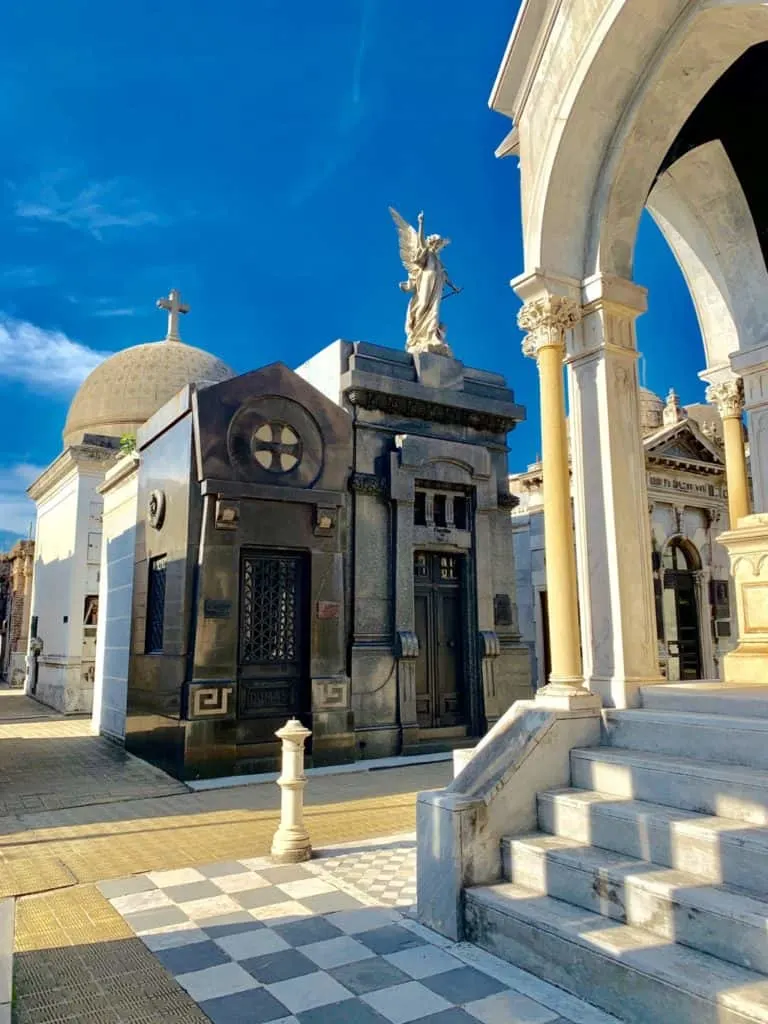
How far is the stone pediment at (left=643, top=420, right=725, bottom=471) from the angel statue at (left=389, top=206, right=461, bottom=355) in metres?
7.10

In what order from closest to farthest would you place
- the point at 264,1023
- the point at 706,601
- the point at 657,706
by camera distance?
1. the point at 264,1023
2. the point at 657,706
3. the point at 706,601

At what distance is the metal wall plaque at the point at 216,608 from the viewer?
10000mm

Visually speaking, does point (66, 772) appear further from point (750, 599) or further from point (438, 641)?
point (750, 599)

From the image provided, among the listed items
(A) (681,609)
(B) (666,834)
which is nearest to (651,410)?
(A) (681,609)

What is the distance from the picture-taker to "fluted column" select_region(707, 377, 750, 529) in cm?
843

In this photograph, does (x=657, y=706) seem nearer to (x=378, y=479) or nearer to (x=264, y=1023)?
(x=264, y=1023)

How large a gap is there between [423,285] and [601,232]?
7531 mm

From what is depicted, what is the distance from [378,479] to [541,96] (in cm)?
650

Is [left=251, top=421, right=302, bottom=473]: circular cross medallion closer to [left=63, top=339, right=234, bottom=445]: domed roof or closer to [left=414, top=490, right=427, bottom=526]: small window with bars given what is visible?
[left=414, top=490, right=427, bottom=526]: small window with bars

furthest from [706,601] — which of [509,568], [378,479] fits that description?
[378,479]

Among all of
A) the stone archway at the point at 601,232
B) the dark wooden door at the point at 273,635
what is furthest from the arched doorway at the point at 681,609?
the stone archway at the point at 601,232

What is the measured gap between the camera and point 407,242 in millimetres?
13797

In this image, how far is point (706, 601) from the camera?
1812cm

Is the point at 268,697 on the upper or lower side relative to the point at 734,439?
lower
